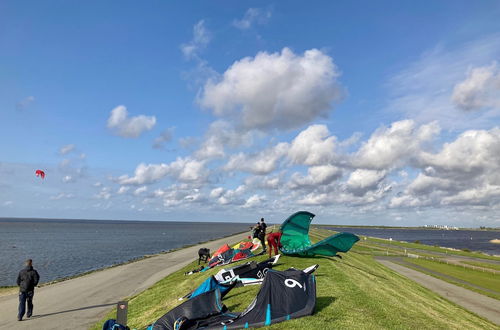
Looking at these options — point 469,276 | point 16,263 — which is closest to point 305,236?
point 469,276

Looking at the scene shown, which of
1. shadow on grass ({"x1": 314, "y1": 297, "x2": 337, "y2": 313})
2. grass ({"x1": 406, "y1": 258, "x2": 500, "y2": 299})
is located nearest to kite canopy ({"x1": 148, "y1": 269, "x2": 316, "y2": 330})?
shadow on grass ({"x1": 314, "y1": 297, "x2": 337, "y2": 313})

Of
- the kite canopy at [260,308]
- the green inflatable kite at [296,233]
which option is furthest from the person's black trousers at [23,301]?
the green inflatable kite at [296,233]

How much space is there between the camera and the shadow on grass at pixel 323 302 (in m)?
12.2

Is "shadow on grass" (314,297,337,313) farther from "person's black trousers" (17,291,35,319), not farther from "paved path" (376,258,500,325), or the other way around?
Result: "paved path" (376,258,500,325)

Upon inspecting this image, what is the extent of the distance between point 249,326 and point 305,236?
13.9 m

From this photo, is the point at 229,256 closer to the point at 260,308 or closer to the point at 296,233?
the point at 296,233

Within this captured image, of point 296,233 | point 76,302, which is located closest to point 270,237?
point 296,233

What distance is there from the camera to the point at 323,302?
1289 centimetres

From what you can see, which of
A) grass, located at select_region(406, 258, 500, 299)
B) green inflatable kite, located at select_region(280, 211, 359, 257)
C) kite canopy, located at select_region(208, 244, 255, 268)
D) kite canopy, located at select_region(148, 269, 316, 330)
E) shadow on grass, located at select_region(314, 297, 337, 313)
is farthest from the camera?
grass, located at select_region(406, 258, 500, 299)

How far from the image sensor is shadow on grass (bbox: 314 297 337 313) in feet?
39.9

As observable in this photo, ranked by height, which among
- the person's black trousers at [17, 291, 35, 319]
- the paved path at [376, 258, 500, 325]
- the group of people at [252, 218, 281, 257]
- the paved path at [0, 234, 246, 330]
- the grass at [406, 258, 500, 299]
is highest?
the group of people at [252, 218, 281, 257]

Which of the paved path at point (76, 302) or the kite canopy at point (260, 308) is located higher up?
the kite canopy at point (260, 308)

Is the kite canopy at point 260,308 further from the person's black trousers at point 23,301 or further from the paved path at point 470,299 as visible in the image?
the paved path at point 470,299

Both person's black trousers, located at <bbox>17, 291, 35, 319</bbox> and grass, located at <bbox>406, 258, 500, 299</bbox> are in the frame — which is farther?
grass, located at <bbox>406, 258, 500, 299</bbox>
